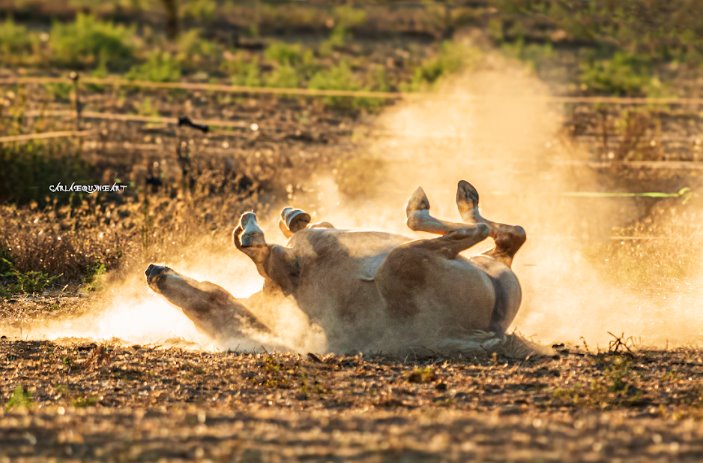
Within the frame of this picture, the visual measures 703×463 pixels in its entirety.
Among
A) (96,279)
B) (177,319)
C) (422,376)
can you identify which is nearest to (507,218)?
(96,279)

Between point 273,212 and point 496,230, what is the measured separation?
5.69 meters

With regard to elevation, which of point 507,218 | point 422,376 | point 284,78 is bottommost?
point 422,376

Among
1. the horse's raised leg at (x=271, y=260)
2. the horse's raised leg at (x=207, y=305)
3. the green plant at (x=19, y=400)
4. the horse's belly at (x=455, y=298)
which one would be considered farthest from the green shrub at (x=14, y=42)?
the green plant at (x=19, y=400)

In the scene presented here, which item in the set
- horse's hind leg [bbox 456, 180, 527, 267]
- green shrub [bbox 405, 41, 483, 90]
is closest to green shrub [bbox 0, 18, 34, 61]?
green shrub [bbox 405, 41, 483, 90]

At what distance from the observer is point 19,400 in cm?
711

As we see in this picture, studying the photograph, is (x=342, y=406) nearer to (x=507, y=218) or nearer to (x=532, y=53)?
(x=507, y=218)

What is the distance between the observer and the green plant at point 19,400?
6941 mm

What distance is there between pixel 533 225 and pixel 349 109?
910 centimetres

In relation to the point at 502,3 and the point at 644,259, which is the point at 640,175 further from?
the point at 502,3

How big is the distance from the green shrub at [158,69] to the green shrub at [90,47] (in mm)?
548

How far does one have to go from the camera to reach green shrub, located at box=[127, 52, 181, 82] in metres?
24.2

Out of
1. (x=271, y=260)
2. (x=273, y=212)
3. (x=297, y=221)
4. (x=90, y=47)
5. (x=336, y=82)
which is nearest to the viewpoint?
(x=271, y=260)

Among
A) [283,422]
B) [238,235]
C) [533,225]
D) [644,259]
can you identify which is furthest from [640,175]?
[283,422]

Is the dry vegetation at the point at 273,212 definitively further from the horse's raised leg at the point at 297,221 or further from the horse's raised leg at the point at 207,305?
the horse's raised leg at the point at 297,221
